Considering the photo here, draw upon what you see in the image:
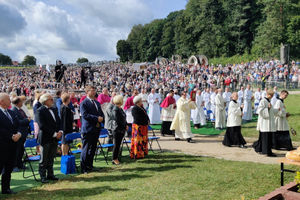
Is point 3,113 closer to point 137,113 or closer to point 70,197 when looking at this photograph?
point 70,197

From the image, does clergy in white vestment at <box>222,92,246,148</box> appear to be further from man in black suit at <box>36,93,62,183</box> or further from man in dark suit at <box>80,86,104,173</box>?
man in black suit at <box>36,93,62,183</box>

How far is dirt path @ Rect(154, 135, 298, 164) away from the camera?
8.50m

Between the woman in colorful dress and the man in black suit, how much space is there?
235 centimetres

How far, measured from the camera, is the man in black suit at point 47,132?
6344 mm

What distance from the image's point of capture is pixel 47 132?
6383mm

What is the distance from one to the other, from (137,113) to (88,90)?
1.59m

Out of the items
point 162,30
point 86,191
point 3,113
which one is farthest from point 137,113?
point 162,30

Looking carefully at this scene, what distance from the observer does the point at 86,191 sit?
5.90 metres

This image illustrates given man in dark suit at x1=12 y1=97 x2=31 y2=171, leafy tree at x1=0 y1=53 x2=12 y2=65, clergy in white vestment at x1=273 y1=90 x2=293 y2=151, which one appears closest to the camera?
man in dark suit at x1=12 y1=97 x2=31 y2=171

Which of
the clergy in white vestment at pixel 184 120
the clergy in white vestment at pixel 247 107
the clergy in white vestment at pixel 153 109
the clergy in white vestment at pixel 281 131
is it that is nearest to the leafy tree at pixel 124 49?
the clergy in white vestment at pixel 153 109

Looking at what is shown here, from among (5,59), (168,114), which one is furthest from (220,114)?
(5,59)

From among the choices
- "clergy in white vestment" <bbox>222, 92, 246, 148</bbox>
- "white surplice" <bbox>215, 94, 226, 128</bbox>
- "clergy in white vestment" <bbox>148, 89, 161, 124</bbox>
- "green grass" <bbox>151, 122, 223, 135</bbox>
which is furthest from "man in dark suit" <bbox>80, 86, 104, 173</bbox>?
"clergy in white vestment" <bbox>148, 89, 161, 124</bbox>

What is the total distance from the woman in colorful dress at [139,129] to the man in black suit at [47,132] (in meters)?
2.35

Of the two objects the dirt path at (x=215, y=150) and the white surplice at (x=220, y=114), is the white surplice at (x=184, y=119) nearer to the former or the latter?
the dirt path at (x=215, y=150)
